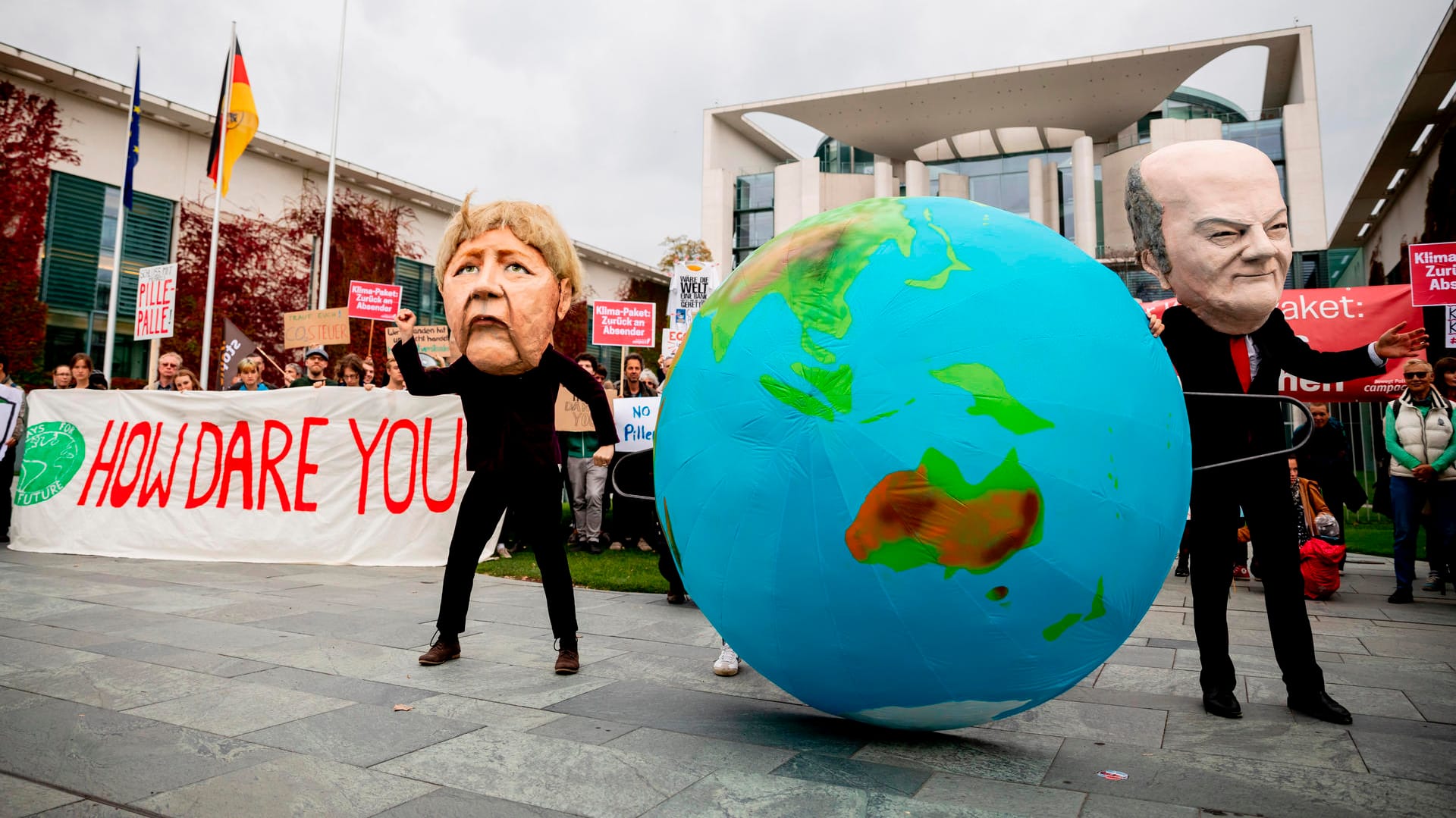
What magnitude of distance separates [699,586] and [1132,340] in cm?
153

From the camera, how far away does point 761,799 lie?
2.39 m

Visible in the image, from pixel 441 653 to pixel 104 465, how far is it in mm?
6698

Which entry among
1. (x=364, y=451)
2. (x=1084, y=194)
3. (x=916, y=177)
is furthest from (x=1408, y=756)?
(x=916, y=177)

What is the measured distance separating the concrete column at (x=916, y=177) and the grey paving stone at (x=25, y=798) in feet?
129

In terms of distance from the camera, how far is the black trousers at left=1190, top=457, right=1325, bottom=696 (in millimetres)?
3482

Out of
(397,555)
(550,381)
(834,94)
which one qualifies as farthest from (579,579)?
(834,94)

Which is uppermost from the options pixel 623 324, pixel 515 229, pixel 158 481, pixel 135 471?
pixel 623 324

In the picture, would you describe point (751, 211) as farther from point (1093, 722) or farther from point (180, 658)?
point (1093, 722)

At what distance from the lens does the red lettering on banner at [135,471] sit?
845cm

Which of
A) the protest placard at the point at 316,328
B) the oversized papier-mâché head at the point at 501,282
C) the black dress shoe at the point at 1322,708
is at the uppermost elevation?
the protest placard at the point at 316,328

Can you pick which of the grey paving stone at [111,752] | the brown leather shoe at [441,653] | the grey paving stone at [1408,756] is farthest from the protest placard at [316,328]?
the grey paving stone at [1408,756]

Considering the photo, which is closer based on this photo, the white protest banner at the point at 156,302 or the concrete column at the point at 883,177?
the white protest banner at the point at 156,302

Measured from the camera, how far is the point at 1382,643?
4.84 m

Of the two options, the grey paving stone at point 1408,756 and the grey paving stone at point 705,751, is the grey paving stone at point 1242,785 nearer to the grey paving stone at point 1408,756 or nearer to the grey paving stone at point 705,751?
the grey paving stone at point 1408,756
